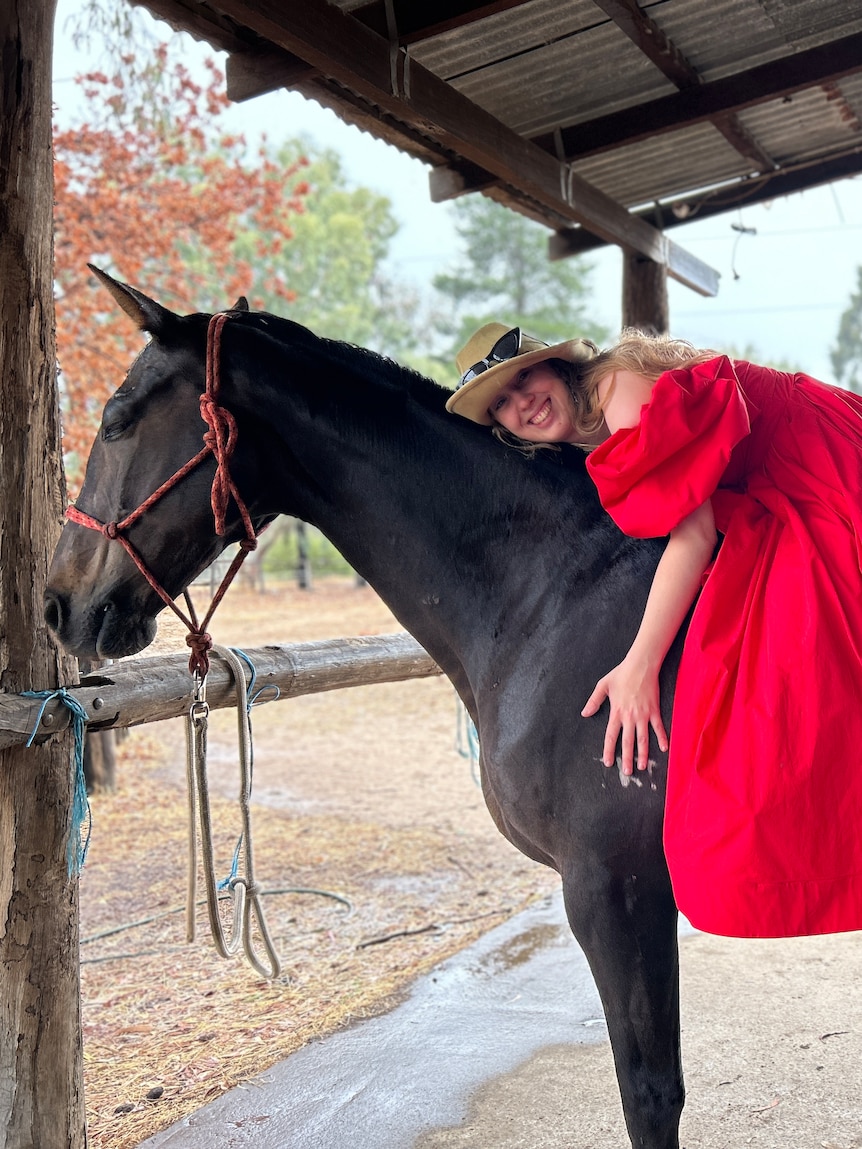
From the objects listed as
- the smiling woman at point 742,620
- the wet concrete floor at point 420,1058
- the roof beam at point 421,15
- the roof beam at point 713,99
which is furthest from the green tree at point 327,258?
the smiling woman at point 742,620

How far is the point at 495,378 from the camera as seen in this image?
5.73 feet

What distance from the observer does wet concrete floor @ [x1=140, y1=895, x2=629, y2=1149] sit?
2.33 m

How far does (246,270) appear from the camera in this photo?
971 cm

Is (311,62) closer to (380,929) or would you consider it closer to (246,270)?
(380,929)

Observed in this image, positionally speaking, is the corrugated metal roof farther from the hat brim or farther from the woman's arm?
the woman's arm

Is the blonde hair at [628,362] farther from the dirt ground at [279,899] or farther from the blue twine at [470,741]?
the dirt ground at [279,899]

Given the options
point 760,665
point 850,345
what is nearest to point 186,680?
point 760,665

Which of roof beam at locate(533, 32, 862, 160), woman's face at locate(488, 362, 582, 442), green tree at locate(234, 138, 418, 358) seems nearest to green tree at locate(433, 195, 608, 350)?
green tree at locate(234, 138, 418, 358)

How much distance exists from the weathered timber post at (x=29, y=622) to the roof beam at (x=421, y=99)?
519mm

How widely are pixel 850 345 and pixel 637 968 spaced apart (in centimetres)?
4883

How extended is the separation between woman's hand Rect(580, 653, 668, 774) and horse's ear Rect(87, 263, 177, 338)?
3.55ft

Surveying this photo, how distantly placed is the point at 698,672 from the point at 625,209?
3.25m

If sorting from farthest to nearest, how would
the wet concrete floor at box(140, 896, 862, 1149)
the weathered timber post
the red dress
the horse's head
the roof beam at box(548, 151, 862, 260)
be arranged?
the roof beam at box(548, 151, 862, 260) → the wet concrete floor at box(140, 896, 862, 1149) → the weathered timber post → the horse's head → the red dress

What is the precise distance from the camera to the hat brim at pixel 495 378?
173 cm
